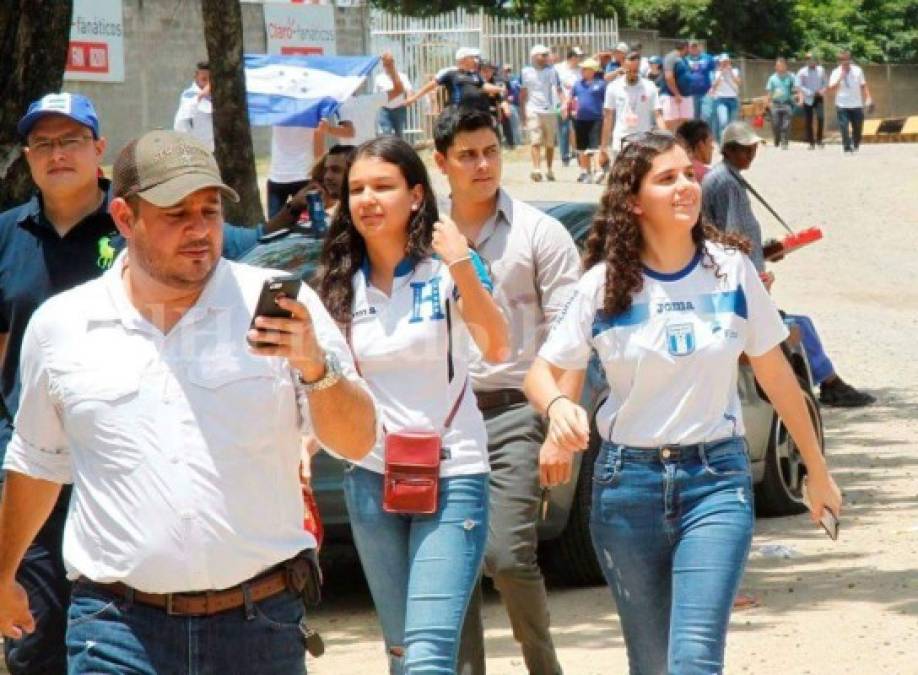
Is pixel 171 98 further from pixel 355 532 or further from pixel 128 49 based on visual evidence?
pixel 355 532

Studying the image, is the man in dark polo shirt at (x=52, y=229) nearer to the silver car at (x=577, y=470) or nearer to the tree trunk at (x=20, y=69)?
the silver car at (x=577, y=470)

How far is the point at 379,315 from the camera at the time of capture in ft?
19.2

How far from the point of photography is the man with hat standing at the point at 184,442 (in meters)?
4.20

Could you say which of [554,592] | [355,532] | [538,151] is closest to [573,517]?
[554,592]

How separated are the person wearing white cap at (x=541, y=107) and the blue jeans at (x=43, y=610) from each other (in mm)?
24546

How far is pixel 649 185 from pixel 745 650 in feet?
9.00

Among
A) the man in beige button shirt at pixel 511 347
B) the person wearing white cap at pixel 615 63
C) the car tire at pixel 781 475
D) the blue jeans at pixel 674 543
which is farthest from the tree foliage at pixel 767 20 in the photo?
the blue jeans at pixel 674 543

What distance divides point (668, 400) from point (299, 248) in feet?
12.7

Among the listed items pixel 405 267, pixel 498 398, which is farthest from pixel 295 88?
pixel 405 267

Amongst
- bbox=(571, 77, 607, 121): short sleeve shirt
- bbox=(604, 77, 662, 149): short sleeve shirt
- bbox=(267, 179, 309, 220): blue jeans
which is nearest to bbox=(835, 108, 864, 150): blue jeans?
bbox=(571, 77, 607, 121): short sleeve shirt

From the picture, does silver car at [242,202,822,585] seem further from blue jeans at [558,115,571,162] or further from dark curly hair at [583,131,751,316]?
blue jeans at [558,115,571,162]

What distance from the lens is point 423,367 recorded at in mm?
5750

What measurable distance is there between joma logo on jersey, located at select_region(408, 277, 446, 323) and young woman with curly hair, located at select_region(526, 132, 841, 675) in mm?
361

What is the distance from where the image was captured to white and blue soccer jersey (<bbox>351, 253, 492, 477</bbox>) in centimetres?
574
